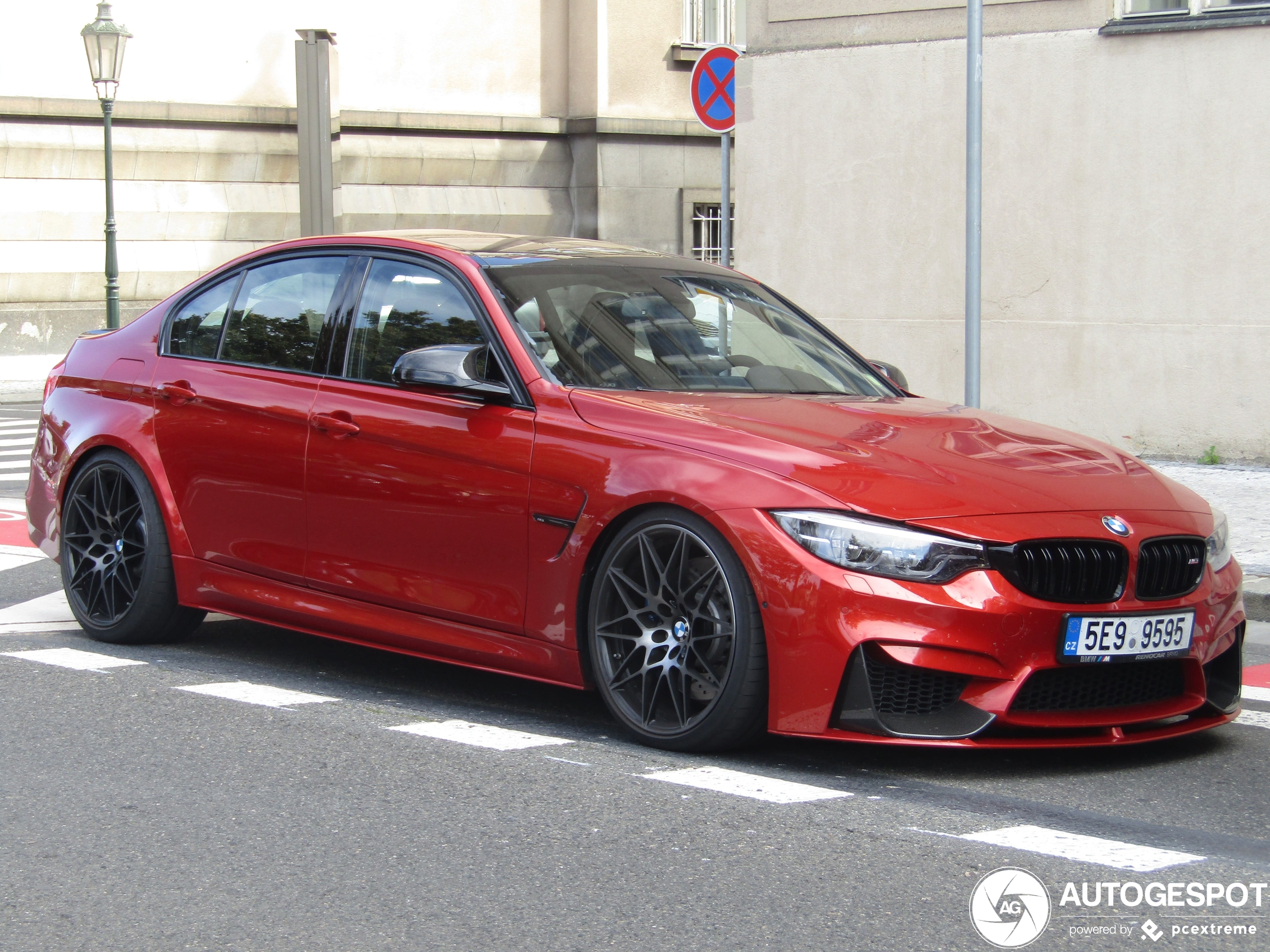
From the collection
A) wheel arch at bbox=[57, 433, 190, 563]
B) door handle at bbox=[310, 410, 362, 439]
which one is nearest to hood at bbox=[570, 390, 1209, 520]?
door handle at bbox=[310, 410, 362, 439]

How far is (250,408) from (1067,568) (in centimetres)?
296

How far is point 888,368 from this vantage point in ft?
22.1

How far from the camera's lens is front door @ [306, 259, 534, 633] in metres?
5.66

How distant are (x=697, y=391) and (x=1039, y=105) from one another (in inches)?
348

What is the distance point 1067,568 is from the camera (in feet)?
16.4

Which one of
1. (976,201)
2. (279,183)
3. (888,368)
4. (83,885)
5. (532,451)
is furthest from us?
(279,183)

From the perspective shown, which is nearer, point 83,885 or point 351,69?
point 83,885

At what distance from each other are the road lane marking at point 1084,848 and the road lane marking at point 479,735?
148 centimetres

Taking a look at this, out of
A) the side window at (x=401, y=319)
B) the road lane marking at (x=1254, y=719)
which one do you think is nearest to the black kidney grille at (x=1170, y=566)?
the road lane marking at (x=1254, y=719)

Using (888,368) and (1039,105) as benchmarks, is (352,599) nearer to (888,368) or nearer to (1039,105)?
(888,368)

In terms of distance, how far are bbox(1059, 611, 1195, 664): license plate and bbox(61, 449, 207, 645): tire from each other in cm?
344

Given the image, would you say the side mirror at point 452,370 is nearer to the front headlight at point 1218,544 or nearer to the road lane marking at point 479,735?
the road lane marking at point 479,735

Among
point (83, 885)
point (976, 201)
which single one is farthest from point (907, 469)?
point (976, 201)

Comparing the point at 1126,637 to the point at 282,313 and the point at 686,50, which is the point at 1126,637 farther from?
the point at 686,50
